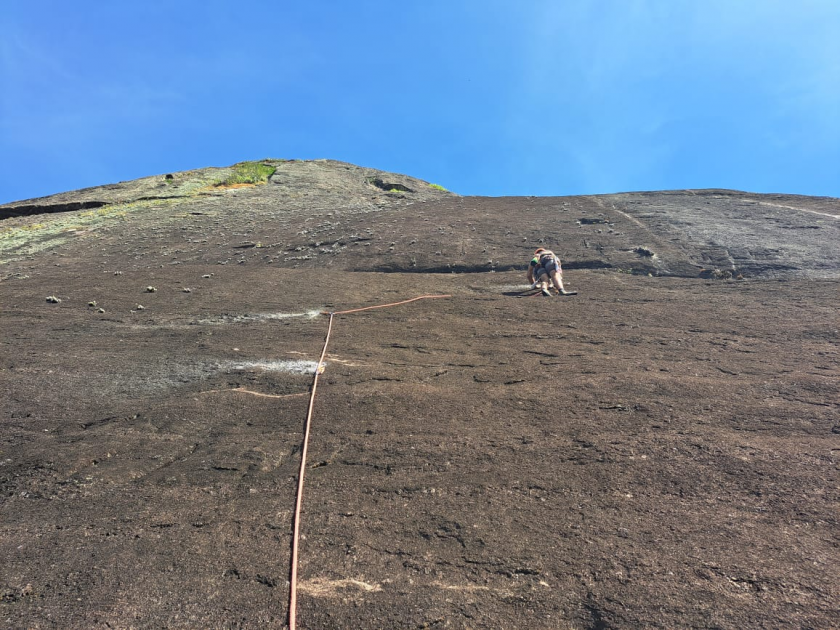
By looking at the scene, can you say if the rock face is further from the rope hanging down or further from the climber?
the climber

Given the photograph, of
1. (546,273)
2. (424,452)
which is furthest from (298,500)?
(546,273)

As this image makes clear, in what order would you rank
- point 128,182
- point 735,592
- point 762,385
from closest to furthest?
point 735,592 → point 762,385 → point 128,182

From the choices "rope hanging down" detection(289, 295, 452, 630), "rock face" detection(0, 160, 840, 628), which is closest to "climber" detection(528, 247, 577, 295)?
"rock face" detection(0, 160, 840, 628)

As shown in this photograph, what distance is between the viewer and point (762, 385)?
5.48 meters

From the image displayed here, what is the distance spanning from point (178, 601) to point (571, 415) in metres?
3.56

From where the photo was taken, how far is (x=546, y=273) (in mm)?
10617

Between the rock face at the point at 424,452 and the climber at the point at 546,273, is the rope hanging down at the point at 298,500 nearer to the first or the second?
the rock face at the point at 424,452

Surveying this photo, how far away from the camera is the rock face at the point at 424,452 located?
293 cm

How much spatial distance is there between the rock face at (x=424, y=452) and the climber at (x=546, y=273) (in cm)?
48

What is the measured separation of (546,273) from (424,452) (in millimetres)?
7090

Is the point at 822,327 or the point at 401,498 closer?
the point at 401,498

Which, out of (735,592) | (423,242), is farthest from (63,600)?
(423,242)

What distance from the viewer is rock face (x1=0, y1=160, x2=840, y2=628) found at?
2928 millimetres

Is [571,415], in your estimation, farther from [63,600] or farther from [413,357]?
[63,600]
